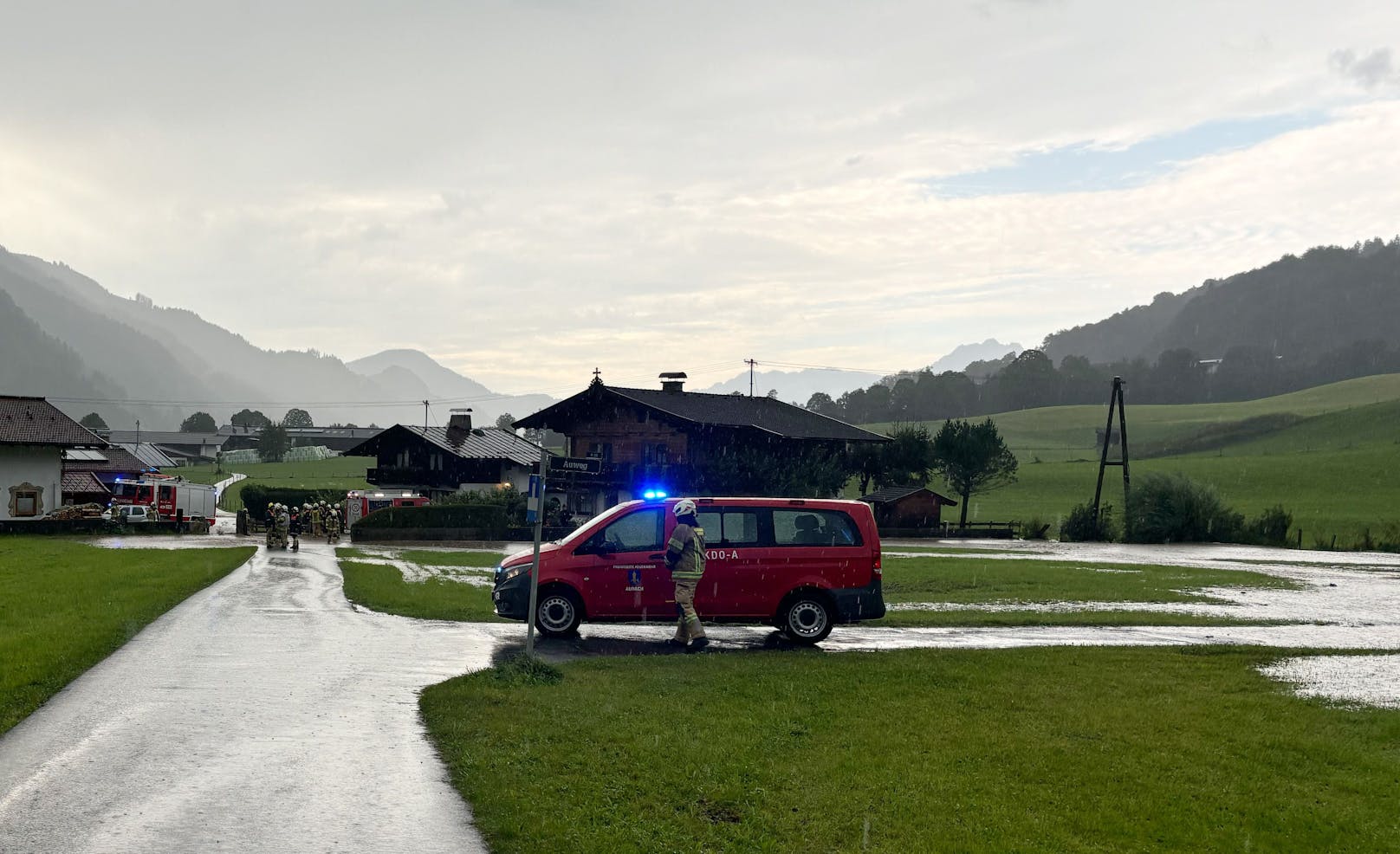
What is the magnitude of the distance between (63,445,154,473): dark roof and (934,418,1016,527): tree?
63911 mm

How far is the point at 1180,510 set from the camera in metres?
57.2

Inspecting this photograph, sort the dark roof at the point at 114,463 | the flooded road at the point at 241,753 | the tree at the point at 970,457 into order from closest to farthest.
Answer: the flooded road at the point at 241,753
the tree at the point at 970,457
the dark roof at the point at 114,463

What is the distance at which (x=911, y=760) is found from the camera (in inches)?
361

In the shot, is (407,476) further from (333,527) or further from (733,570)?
(733,570)

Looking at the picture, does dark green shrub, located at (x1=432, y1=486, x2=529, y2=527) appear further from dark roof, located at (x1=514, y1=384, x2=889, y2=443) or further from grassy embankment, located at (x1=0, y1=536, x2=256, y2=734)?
grassy embankment, located at (x1=0, y1=536, x2=256, y2=734)

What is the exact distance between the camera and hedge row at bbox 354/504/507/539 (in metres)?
51.9

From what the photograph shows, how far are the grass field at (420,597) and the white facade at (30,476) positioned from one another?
3730 cm

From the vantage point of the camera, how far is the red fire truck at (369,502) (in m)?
59.5

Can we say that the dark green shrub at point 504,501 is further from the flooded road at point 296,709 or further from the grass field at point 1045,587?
the flooded road at point 296,709

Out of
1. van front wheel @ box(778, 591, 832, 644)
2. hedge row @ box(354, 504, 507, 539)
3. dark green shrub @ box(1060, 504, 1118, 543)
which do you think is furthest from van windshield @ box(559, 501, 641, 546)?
dark green shrub @ box(1060, 504, 1118, 543)

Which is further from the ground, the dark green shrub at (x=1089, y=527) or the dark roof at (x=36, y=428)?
the dark roof at (x=36, y=428)

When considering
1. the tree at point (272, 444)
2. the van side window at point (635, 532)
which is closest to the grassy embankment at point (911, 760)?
the van side window at point (635, 532)

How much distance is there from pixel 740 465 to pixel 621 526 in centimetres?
4768

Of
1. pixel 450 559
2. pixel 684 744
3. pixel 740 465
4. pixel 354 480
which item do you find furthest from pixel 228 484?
pixel 684 744
